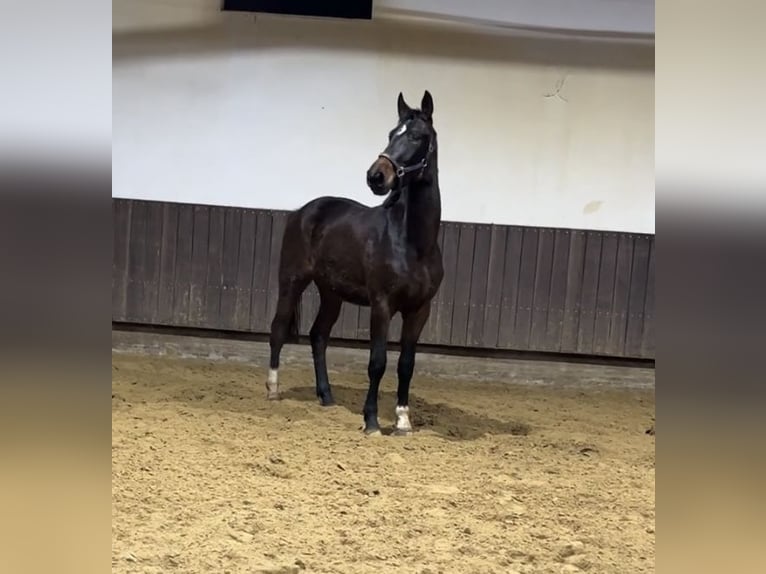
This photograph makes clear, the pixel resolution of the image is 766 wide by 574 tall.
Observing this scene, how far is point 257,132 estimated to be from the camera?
3750mm

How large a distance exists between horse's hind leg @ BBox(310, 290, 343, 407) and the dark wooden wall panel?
32.5 inches

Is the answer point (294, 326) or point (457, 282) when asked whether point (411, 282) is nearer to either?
point (294, 326)

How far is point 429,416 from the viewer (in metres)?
2.78

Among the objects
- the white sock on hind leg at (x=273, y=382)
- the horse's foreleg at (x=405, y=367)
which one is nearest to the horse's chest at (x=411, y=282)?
the horse's foreleg at (x=405, y=367)

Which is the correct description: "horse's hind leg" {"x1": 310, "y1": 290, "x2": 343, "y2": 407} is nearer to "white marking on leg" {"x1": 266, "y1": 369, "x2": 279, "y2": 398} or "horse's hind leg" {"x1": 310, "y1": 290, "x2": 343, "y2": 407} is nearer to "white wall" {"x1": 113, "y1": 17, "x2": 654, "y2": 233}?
"white marking on leg" {"x1": 266, "y1": 369, "x2": 279, "y2": 398}

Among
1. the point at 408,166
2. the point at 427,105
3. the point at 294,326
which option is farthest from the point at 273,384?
the point at 427,105

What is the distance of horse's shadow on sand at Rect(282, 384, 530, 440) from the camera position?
101 inches

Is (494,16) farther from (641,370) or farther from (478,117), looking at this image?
(641,370)

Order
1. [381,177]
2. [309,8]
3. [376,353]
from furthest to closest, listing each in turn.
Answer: [309,8] → [376,353] → [381,177]

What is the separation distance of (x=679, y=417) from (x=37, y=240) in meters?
0.44

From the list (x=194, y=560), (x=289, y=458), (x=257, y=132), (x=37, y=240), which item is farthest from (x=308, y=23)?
(x=37, y=240)

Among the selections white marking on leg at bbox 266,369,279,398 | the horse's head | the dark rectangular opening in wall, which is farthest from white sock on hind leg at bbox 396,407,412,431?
the dark rectangular opening in wall

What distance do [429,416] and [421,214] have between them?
995 mm

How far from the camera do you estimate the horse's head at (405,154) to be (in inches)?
Result: 82.7
